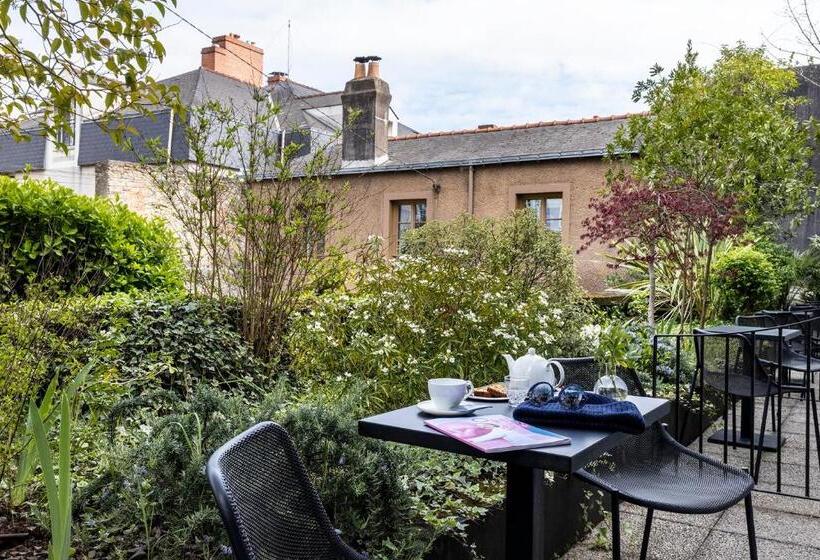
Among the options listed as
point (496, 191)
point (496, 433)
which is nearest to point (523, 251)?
point (496, 433)

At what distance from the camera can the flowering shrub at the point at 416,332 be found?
4973 mm

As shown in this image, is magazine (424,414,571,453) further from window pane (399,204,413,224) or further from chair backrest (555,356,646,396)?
window pane (399,204,413,224)

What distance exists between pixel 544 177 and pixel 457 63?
3.07m

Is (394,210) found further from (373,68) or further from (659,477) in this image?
(659,477)

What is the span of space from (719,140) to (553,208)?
7.12 metres

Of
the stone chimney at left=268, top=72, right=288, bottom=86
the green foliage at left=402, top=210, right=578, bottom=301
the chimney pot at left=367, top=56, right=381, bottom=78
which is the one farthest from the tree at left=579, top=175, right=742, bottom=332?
the chimney pot at left=367, top=56, right=381, bottom=78

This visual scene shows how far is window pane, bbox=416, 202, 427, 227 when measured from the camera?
1752 centimetres

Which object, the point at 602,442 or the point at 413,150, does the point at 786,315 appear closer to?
the point at 602,442

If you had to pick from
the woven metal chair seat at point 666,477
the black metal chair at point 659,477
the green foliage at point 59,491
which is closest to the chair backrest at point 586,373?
the black metal chair at point 659,477

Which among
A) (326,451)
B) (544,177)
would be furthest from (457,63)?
(326,451)

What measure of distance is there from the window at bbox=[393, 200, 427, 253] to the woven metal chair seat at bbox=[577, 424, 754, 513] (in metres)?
14.5

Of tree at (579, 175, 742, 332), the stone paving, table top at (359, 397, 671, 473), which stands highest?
tree at (579, 175, 742, 332)

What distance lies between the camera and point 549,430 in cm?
231

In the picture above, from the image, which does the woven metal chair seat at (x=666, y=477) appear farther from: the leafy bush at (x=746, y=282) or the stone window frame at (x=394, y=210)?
the stone window frame at (x=394, y=210)
